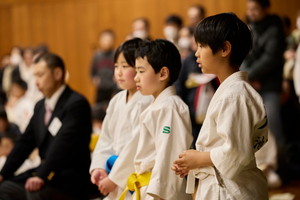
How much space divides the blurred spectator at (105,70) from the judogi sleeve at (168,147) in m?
5.67

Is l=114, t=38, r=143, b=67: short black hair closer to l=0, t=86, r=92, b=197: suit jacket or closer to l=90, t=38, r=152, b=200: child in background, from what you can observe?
l=90, t=38, r=152, b=200: child in background

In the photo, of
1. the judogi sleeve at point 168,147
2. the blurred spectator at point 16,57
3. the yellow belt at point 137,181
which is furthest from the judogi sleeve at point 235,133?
the blurred spectator at point 16,57

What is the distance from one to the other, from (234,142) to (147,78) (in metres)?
0.80

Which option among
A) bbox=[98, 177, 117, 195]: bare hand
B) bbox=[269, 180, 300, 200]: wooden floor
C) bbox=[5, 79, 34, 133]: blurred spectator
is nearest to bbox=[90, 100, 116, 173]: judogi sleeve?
bbox=[98, 177, 117, 195]: bare hand

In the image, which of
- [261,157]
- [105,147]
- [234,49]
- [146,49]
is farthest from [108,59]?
[234,49]

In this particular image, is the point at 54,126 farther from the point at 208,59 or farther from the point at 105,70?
the point at 105,70

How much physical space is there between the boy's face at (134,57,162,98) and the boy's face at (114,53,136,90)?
32cm

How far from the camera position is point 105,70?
8.66 meters

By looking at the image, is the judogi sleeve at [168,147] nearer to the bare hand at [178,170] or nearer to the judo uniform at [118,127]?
the bare hand at [178,170]

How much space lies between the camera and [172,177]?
283cm

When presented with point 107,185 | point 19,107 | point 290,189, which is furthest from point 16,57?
point 107,185

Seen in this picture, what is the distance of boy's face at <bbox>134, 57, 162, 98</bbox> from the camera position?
9.84ft

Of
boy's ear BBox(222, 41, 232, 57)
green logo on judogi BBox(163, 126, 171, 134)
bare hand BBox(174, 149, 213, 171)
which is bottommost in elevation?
bare hand BBox(174, 149, 213, 171)

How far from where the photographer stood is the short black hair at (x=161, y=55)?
2.99 metres
